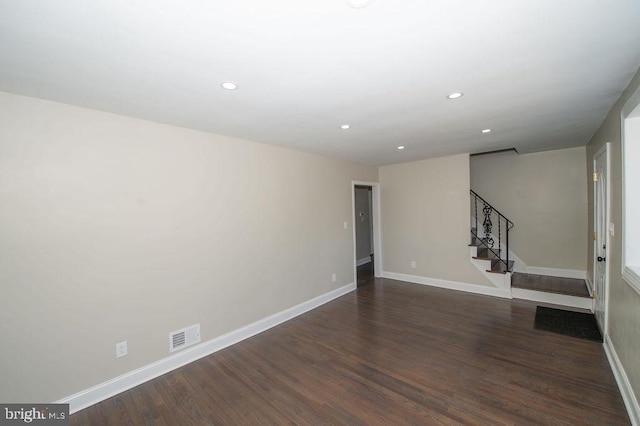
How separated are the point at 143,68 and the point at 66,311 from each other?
81.0 inches

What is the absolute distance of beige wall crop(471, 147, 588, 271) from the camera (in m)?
4.68

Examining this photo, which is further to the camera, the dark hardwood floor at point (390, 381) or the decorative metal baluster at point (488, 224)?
the decorative metal baluster at point (488, 224)

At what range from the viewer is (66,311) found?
7.07 feet

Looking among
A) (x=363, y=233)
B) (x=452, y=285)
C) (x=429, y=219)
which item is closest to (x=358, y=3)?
(x=429, y=219)

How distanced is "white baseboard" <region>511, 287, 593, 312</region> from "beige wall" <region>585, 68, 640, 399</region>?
4.36ft

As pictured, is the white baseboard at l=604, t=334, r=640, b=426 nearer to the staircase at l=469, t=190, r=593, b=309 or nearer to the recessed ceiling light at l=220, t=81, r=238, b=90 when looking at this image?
the staircase at l=469, t=190, r=593, b=309

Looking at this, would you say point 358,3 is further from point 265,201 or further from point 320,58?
point 265,201

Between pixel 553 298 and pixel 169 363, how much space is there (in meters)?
5.40

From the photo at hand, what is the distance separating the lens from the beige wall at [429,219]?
481cm

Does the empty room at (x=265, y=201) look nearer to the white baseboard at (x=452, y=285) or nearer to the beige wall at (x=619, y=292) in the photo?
the beige wall at (x=619, y=292)

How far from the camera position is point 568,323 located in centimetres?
341

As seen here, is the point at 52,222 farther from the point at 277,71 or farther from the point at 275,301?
the point at 275,301

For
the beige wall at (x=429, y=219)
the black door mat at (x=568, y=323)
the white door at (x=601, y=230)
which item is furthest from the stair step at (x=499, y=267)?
the white door at (x=601, y=230)

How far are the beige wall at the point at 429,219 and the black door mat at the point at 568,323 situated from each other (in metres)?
0.96
